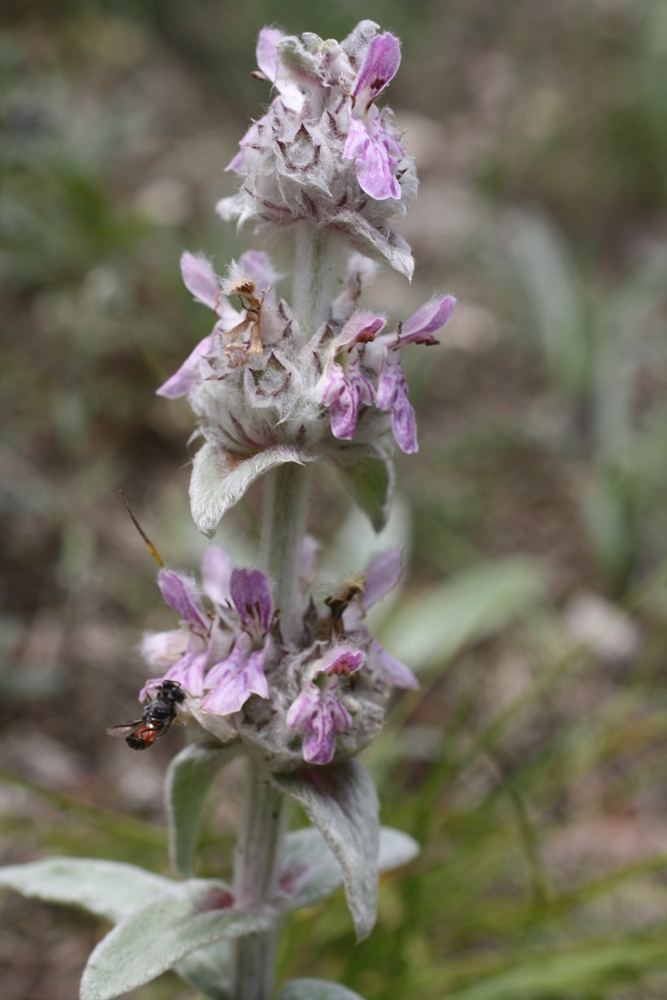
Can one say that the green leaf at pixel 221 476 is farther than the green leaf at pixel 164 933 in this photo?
No

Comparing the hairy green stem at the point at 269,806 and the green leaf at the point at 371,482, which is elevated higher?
the green leaf at the point at 371,482

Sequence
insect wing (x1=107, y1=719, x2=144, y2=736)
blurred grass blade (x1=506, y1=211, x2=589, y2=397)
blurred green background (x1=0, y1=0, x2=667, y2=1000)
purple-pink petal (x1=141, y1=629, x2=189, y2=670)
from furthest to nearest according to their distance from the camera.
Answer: blurred grass blade (x1=506, y1=211, x2=589, y2=397)
blurred green background (x1=0, y1=0, x2=667, y2=1000)
purple-pink petal (x1=141, y1=629, x2=189, y2=670)
insect wing (x1=107, y1=719, x2=144, y2=736)

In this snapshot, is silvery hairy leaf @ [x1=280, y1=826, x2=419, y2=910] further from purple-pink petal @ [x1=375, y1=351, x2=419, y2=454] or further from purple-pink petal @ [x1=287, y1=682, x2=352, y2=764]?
purple-pink petal @ [x1=375, y1=351, x2=419, y2=454]

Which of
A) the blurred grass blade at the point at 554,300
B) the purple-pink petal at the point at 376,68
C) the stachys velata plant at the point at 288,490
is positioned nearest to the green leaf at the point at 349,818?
the stachys velata plant at the point at 288,490

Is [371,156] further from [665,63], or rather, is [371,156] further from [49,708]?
[665,63]

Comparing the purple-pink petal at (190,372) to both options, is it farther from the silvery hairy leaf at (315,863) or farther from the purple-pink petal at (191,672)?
the silvery hairy leaf at (315,863)

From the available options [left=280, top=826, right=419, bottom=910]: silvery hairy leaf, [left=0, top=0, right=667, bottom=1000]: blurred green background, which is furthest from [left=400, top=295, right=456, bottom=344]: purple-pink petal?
[left=280, top=826, right=419, bottom=910]: silvery hairy leaf

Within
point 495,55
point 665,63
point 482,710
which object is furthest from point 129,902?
point 495,55
